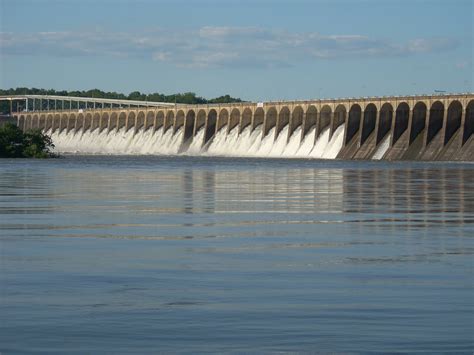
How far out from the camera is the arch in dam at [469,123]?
112m

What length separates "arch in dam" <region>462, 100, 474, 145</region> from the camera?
11156cm

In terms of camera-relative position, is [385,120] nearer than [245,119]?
Yes

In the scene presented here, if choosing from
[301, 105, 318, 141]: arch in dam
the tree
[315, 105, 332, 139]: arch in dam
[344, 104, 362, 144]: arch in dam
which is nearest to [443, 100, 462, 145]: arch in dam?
[344, 104, 362, 144]: arch in dam

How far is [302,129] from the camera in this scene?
14200 centimetres

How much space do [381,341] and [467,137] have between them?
103m

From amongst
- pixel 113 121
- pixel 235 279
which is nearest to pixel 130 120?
pixel 113 121

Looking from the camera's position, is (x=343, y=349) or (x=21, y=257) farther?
(x=21, y=257)

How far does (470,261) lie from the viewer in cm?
1728

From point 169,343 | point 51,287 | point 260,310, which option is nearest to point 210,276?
point 51,287

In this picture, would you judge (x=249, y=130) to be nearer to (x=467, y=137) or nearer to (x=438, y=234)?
(x=467, y=137)

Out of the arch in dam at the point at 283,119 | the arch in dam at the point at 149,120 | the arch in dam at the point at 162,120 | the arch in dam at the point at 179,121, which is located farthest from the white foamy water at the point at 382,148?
the arch in dam at the point at 149,120

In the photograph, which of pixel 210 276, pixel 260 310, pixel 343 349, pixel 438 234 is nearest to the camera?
pixel 343 349

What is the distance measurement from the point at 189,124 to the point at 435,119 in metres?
58.9

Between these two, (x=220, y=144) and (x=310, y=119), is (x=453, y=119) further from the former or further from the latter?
(x=220, y=144)
